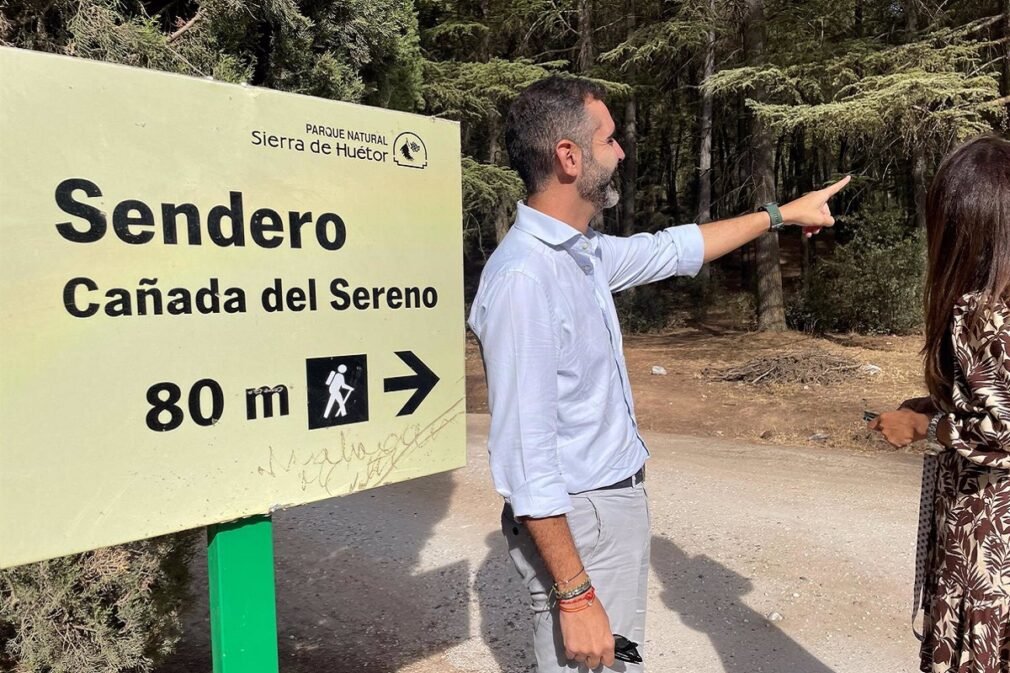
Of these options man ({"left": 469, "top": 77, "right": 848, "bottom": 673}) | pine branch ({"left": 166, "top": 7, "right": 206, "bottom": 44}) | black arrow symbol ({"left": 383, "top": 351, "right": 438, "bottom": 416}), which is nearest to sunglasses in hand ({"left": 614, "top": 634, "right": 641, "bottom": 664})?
man ({"left": 469, "top": 77, "right": 848, "bottom": 673})

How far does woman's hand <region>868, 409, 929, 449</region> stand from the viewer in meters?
2.08

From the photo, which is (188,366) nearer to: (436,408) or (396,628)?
(436,408)

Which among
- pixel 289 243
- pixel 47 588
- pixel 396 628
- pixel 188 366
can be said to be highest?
pixel 289 243

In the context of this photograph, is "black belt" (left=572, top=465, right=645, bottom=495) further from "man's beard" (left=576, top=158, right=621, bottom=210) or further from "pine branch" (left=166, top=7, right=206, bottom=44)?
"pine branch" (left=166, top=7, right=206, bottom=44)

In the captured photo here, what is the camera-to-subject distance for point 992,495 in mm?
1854

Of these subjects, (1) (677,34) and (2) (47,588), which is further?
(1) (677,34)

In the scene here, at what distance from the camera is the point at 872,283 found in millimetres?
16016

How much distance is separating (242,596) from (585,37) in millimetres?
17644

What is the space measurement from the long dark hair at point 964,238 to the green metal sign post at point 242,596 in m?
1.76

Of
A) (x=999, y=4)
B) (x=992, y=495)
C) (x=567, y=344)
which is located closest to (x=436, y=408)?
(x=567, y=344)

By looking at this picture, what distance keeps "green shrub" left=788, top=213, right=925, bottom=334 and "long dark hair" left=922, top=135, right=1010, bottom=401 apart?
15.1 metres

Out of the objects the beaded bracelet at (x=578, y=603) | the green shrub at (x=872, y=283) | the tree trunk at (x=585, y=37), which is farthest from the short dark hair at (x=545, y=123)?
the tree trunk at (x=585, y=37)

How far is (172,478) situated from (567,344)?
96cm

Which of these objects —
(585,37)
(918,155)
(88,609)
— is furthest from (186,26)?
(585,37)
